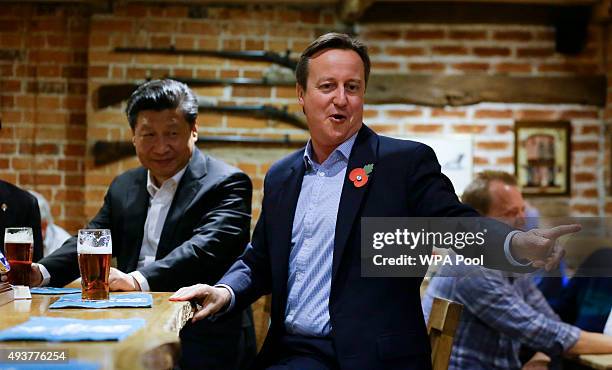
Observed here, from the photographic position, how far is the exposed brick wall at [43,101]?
192 inches

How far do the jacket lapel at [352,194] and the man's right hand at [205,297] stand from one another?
0.31 metres

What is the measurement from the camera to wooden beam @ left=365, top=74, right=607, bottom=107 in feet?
15.7

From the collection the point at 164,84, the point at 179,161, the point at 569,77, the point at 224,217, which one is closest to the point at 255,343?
the point at 224,217

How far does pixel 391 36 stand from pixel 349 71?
287cm

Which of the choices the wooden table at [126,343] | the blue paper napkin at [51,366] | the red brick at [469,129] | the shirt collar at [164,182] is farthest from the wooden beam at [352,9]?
the blue paper napkin at [51,366]

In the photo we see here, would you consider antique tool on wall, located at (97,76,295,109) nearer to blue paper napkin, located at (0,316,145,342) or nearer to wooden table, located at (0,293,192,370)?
wooden table, located at (0,293,192,370)

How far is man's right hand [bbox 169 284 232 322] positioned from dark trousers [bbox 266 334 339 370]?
188mm

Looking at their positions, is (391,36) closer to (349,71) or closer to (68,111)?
(68,111)

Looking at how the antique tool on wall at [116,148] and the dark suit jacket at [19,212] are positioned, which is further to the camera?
the antique tool on wall at [116,148]

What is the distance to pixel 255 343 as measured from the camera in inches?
111

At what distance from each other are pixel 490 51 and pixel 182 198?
9.28 feet

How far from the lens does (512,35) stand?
4.89m

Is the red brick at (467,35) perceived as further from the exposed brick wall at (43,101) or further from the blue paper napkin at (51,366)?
the blue paper napkin at (51,366)

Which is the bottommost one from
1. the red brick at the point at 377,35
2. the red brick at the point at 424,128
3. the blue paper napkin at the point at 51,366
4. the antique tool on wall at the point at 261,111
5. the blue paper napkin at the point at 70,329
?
the blue paper napkin at the point at 51,366
